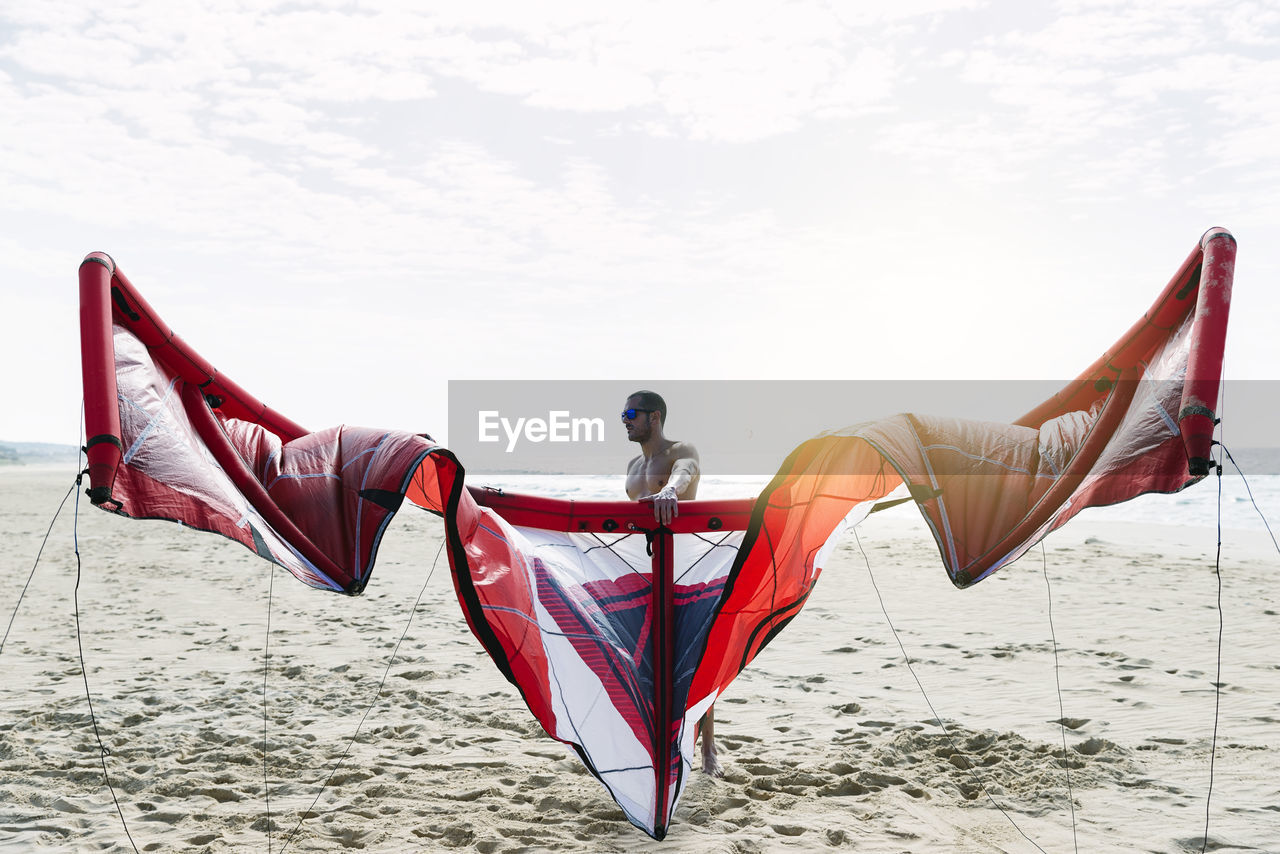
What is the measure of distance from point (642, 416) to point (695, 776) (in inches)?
68.4

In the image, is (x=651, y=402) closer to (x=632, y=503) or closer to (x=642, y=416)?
(x=642, y=416)

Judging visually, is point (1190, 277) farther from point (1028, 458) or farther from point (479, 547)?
point (479, 547)

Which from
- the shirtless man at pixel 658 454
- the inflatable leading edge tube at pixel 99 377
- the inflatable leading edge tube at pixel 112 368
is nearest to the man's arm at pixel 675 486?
the shirtless man at pixel 658 454

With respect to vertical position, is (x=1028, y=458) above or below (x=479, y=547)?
above

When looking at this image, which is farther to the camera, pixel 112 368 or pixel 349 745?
pixel 349 745

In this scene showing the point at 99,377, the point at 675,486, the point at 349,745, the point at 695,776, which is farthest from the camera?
the point at 349,745

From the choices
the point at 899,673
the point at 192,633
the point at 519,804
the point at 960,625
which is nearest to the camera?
the point at 519,804

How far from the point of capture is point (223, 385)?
11.7 ft

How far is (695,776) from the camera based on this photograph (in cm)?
431

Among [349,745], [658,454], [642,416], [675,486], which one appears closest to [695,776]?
[675,486]

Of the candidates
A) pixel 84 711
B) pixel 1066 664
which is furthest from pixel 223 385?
pixel 1066 664

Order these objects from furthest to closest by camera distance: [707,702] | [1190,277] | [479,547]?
[707,702] → [479,547] → [1190,277]

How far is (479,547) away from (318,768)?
1.82m

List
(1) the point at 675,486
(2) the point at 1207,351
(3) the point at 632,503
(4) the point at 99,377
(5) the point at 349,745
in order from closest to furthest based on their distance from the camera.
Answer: (2) the point at 1207,351, (4) the point at 99,377, (3) the point at 632,503, (1) the point at 675,486, (5) the point at 349,745
